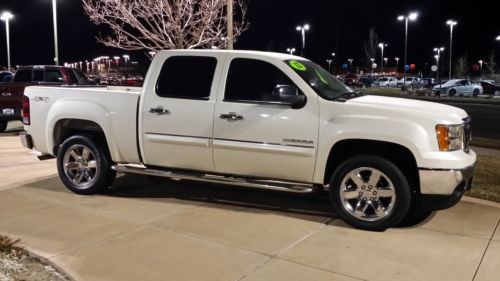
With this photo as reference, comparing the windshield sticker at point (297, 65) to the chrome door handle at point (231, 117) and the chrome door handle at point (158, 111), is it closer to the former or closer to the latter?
the chrome door handle at point (231, 117)

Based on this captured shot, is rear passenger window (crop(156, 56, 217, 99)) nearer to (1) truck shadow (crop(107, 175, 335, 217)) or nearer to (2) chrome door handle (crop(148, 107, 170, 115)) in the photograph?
(2) chrome door handle (crop(148, 107, 170, 115))

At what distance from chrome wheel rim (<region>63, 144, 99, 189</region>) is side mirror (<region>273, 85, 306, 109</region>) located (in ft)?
9.26

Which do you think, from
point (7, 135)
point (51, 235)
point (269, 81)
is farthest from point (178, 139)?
point (7, 135)

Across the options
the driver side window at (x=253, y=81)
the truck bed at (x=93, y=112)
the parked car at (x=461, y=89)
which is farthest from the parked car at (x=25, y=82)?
the parked car at (x=461, y=89)

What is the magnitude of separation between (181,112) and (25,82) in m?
9.76

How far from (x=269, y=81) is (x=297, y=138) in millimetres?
777

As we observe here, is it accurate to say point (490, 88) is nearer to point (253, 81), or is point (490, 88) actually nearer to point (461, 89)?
point (461, 89)

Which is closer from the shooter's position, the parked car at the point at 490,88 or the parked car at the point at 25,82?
the parked car at the point at 25,82

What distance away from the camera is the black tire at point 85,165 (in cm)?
718

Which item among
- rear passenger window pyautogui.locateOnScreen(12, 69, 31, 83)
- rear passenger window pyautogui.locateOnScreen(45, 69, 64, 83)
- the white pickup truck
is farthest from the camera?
rear passenger window pyautogui.locateOnScreen(12, 69, 31, 83)

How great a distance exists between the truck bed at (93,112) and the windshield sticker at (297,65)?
1890 mm

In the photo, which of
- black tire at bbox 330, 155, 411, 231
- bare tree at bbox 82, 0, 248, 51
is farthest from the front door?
bare tree at bbox 82, 0, 248, 51

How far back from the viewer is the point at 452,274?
4.67 m

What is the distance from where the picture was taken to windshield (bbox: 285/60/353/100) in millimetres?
6109
